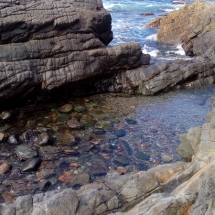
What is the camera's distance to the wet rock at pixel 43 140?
11789 mm

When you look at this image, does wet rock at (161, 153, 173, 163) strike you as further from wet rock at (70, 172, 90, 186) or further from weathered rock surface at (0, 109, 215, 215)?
wet rock at (70, 172, 90, 186)

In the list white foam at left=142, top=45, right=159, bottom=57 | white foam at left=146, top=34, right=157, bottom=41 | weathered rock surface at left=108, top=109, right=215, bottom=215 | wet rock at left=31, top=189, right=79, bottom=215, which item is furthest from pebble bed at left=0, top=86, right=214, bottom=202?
white foam at left=146, top=34, right=157, bottom=41

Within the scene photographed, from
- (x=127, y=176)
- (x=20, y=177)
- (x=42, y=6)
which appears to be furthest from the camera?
(x=42, y=6)

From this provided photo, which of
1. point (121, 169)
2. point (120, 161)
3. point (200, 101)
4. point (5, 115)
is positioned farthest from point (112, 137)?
point (200, 101)

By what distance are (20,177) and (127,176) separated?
351 centimetres

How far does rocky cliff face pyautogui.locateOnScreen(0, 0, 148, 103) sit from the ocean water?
7.50 meters

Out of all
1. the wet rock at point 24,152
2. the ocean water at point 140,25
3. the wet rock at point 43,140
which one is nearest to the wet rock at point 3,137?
the wet rock at point 24,152

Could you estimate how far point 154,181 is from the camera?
8234 mm

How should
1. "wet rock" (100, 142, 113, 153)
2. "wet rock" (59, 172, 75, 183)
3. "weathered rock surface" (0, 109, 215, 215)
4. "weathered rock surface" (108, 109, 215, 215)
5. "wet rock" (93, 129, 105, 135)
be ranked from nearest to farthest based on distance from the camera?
"weathered rock surface" (108, 109, 215, 215)
"weathered rock surface" (0, 109, 215, 215)
"wet rock" (59, 172, 75, 183)
"wet rock" (100, 142, 113, 153)
"wet rock" (93, 129, 105, 135)

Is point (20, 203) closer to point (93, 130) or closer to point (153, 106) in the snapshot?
point (93, 130)

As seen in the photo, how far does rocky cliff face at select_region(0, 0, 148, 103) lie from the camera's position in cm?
1304

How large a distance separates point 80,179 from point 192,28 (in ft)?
59.7

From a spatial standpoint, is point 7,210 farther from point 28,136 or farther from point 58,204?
point 28,136

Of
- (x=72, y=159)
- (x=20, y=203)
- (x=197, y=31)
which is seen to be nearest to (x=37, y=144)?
(x=72, y=159)
